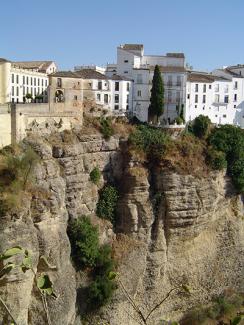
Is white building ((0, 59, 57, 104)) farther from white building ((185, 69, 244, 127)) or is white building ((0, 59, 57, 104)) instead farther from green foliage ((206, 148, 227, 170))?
green foliage ((206, 148, 227, 170))

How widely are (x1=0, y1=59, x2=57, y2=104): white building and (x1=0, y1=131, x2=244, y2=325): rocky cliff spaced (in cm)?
489

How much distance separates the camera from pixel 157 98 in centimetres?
2886

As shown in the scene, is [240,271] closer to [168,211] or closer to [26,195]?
[168,211]

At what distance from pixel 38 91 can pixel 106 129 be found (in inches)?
341

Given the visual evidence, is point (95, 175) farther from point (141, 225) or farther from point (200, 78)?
point (200, 78)

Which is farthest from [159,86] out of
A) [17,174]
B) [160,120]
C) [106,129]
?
[17,174]

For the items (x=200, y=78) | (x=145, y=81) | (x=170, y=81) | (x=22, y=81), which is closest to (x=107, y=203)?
(x=22, y=81)

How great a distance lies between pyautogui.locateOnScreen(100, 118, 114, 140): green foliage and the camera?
80.8 feet

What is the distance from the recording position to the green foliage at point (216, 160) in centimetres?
2584

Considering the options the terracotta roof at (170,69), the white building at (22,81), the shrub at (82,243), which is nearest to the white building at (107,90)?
the terracotta roof at (170,69)

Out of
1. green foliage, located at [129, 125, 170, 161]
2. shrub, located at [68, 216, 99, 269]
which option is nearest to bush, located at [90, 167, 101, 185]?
shrub, located at [68, 216, 99, 269]

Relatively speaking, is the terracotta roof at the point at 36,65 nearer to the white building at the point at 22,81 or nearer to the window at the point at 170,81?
the white building at the point at 22,81

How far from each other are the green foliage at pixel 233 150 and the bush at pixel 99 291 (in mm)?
9412

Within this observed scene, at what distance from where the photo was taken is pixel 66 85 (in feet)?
79.9
